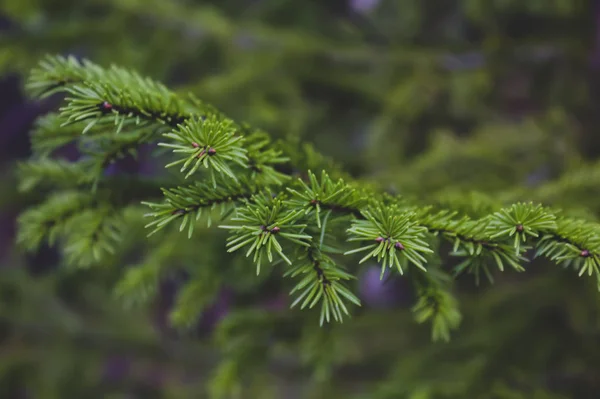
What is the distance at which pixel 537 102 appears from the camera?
2.17 meters

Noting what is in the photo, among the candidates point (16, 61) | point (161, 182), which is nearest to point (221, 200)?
point (161, 182)

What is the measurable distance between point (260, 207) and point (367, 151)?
134cm

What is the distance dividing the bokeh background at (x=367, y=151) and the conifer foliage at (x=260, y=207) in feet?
0.53

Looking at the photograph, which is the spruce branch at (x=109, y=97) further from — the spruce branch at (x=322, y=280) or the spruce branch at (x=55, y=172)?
the spruce branch at (x=322, y=280)

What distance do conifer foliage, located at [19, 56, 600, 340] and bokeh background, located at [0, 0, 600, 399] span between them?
6.3 inches

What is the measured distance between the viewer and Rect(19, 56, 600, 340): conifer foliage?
74cm

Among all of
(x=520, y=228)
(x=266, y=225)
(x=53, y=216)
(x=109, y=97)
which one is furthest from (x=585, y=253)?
(x=53, y=216)

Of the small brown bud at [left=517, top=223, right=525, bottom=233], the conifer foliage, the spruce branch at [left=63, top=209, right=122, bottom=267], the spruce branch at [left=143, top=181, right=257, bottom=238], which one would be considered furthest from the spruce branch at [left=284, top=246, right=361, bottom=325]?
the spruce branch at [left=63, top=209, right=122, bottom=267]

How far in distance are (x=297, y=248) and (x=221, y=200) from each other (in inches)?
5.0

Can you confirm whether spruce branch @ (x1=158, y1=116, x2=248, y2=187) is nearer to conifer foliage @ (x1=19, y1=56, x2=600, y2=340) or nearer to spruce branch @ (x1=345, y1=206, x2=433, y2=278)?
conifer foliage @ (x1=19, y1=56, x2=600, y2=340)

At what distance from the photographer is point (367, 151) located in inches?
80.4

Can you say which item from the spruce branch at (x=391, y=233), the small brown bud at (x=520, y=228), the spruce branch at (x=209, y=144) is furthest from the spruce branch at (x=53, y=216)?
the small brown bud at (x=520, y=228)

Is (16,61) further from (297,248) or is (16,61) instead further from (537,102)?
(537,102)

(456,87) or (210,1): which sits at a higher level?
(210,1)
